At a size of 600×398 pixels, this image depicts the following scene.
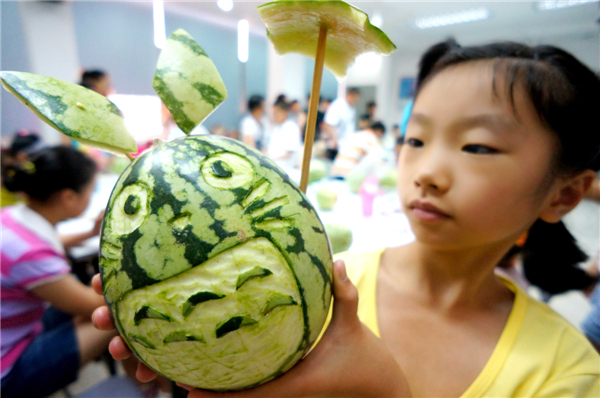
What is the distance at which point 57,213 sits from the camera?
5.71ft

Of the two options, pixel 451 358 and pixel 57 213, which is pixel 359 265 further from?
pixel 57 213

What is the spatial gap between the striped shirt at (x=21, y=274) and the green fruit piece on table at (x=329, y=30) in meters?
1.47

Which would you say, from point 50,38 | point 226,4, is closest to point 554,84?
point 226,4

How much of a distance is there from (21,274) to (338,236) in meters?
1.48

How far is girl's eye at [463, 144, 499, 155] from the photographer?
784 mm

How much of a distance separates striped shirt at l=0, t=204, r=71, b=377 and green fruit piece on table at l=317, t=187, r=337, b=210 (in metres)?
1.60

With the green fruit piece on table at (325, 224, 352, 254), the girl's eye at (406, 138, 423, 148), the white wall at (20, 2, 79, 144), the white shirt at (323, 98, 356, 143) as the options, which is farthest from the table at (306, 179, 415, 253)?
the white wall at (20, 2, 79, 144)

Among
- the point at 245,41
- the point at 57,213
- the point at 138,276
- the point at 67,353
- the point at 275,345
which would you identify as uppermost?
the point at 245,41

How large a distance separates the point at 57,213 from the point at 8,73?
1476mm

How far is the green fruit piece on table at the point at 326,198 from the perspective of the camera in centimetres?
239

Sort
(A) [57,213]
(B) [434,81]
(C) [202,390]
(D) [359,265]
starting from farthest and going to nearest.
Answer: (A) [57,213] < (D) [359,265] < (B) [434,81] < (C) [202,390]

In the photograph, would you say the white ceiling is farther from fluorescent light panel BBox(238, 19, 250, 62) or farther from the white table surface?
the white table surface

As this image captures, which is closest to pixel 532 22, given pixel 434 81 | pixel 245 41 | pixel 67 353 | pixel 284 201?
pixel 245 41

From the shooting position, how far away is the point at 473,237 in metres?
0.83
